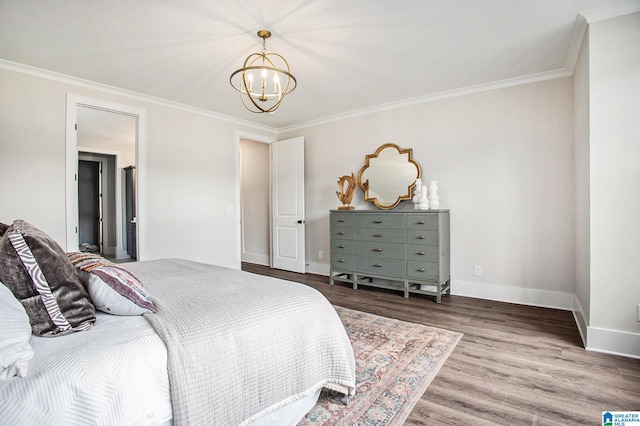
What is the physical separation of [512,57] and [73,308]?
3.76 meters

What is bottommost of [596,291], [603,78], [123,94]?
[596,291]

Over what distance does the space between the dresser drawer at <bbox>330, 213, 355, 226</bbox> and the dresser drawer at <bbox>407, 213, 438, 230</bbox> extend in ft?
2.60

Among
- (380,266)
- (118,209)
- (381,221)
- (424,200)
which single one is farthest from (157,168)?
(118,209)

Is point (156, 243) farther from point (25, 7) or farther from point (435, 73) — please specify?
point (435, 73)

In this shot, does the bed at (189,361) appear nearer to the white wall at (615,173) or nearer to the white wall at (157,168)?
the white wall at (615,173)

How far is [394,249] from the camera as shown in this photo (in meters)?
3.96

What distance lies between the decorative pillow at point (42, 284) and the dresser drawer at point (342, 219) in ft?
10.9

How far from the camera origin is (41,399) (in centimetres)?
90

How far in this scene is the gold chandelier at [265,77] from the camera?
2566mm

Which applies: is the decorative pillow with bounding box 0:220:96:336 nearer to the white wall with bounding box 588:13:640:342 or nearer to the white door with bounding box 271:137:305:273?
the white wall with bounding box 588:13:640:342

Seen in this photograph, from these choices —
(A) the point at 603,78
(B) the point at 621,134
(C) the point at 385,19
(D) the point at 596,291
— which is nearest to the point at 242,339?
(C) the point at 385,19

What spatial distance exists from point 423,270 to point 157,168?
352 centimetres

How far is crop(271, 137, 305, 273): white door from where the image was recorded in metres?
5.27

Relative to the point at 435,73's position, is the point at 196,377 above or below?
below
